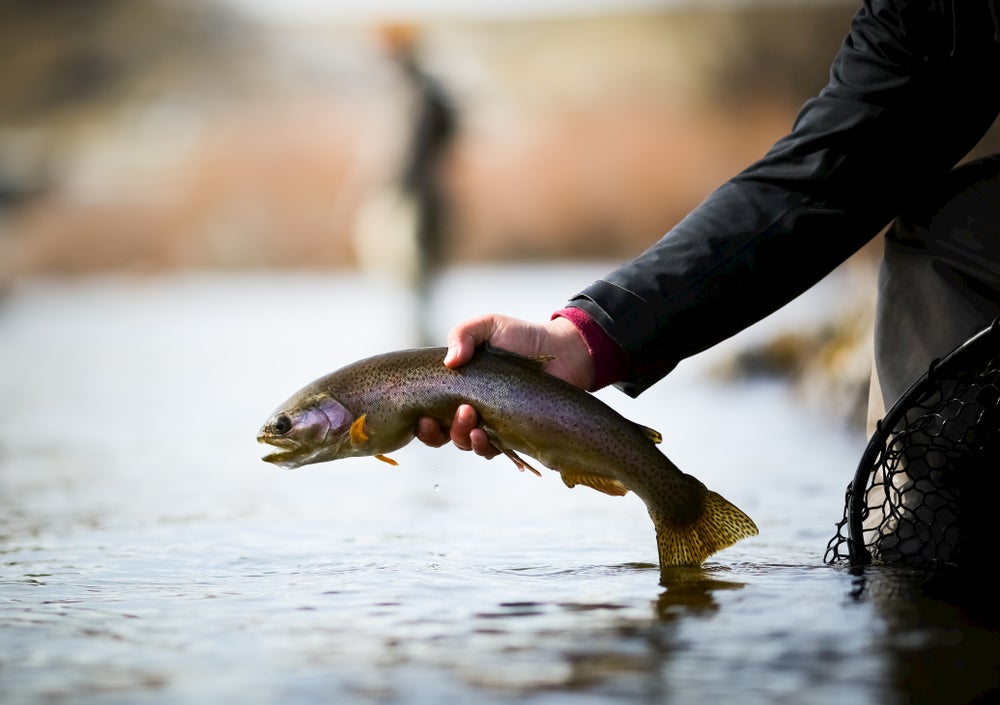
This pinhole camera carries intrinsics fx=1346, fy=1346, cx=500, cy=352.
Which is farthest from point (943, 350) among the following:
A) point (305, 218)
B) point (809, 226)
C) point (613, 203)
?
point (305, 218)

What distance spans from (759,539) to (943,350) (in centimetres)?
65

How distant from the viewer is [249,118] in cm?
3238

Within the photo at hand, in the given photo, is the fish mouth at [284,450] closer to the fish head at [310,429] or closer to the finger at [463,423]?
the fish head at [310,429]

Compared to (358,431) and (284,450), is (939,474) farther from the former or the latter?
(284,450)

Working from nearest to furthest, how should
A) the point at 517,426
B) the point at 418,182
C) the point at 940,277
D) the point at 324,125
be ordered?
the point at 517,426 → the point at 940,277 → the point at 418,182 → the point at 324,125

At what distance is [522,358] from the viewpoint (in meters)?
2.13

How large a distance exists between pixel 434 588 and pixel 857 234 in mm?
923

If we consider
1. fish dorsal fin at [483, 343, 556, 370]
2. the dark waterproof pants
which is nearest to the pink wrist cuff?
fish dorsal fin at [483, 343, 556, 370]

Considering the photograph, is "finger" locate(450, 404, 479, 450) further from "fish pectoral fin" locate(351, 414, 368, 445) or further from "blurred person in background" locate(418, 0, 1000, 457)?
"fish pectoral fin" locate(351, 414, 368, 445)

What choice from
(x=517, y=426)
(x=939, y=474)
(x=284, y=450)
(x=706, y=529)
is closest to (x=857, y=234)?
Result: (x=939, y=474)

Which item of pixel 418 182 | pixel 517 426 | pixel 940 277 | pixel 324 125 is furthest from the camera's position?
pixel 324 125

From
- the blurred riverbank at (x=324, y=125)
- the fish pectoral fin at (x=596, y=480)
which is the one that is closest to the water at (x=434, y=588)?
the fish pectoral fin at (x=596, y=480)

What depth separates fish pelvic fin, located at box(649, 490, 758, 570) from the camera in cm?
212

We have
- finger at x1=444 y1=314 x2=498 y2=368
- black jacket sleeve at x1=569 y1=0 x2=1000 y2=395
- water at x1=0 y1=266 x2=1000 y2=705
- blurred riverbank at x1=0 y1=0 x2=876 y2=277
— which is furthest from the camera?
blurred riverbank at x1=0 y1=0 x2=876 y2=277
